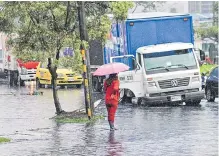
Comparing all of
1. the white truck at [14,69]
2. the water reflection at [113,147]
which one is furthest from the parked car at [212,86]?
the white truck at [14,69]

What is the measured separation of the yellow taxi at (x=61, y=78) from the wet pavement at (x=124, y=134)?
1884cm

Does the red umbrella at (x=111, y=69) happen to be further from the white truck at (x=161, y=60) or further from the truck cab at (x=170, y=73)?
the truck cab at (x=170, y=73)

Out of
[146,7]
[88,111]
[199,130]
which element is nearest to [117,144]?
[199,130]

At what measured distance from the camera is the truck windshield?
27.9 m

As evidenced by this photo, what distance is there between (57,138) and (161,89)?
35.6 ft

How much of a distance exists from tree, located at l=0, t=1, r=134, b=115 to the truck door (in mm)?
5185

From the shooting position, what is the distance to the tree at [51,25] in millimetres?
22203

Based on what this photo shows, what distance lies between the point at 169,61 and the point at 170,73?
0.53 meters

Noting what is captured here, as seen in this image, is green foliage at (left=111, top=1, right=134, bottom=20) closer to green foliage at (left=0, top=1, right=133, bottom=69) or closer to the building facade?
green foliage at (left=0, top=1, right=133, bottom=69)

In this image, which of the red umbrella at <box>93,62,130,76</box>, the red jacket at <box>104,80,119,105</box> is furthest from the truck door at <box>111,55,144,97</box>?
the red jacket at <box>104,80,119,105</box>

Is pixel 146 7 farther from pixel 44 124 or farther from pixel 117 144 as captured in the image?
pixel 117 144

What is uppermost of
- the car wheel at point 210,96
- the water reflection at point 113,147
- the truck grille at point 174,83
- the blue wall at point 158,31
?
the blue wall at point 158,31

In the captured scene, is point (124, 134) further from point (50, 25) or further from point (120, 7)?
point (50, 25)

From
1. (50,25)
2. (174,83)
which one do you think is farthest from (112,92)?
(174,83)
